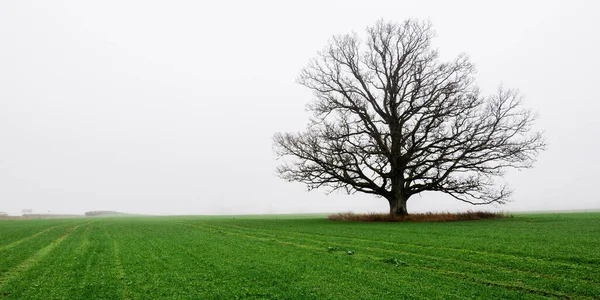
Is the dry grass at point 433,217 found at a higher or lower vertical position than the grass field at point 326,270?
higher

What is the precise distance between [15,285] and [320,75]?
29212mm

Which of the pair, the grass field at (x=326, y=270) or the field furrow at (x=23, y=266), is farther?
the field furrow at (x=23, y=266)

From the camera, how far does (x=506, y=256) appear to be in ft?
38.3

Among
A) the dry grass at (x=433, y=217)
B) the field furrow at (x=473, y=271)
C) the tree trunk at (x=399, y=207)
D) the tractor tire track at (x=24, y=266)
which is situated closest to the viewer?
the field furrow at (x=473, y=271)

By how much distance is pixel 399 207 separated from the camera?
32.4 meters

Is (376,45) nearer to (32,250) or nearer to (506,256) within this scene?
(506,256)

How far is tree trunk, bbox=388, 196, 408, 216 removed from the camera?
32.3m

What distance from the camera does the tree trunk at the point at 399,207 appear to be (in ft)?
106

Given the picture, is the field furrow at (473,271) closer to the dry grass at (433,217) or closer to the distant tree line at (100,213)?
the dry grass at (433,217)

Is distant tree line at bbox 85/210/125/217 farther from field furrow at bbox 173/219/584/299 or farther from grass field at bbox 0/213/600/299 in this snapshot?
field furrow at bbox 173/219/584/299

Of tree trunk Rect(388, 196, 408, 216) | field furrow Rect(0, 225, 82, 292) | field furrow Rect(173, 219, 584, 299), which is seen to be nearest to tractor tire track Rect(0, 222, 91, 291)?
field furrow Rect(0, 225, 82, 292)

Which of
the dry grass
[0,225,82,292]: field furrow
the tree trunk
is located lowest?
[0,225,82,292]: field furrow

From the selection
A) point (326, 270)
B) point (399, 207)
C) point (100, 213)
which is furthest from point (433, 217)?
point (100, 213)

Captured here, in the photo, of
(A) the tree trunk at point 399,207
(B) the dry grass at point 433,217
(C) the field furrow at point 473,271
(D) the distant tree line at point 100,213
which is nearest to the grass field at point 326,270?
(C) the field furrow at point 473,271
